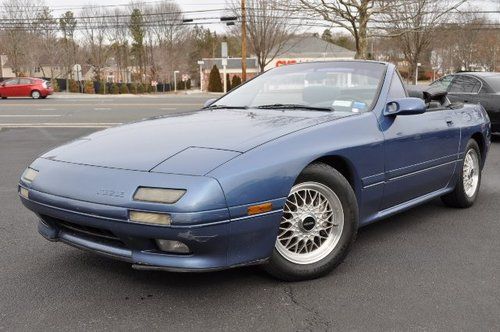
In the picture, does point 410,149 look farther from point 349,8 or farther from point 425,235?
point 349,8

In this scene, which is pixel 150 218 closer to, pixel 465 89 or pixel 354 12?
A: pixel 465 89

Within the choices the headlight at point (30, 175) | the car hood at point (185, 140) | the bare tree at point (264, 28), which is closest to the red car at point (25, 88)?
the bare tree at point (264, 28)

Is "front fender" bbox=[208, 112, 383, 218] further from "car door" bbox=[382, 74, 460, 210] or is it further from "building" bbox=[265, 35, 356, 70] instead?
"building" bbox=[265, 35, 356, 70]

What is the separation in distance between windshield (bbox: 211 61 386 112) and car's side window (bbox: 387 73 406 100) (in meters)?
0.11

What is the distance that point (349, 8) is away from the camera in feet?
63.0

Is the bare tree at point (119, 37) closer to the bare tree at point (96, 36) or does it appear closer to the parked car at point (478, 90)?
the bare tree at point (96, 36)

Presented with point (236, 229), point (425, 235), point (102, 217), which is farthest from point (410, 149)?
point (102, 217)

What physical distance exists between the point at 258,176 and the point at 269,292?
0.74m

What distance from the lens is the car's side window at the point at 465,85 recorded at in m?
10.3

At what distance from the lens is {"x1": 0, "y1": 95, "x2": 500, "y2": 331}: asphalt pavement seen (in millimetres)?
2631

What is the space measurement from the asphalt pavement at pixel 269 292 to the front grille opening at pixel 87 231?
13.9 inches

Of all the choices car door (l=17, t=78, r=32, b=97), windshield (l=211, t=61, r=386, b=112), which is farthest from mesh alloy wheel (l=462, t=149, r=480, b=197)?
car door (l=17, t=78, r=32, b=97)

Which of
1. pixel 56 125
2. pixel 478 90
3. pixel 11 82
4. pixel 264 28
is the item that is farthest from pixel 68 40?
pixel 478 90

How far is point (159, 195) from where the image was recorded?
8.31 feet
